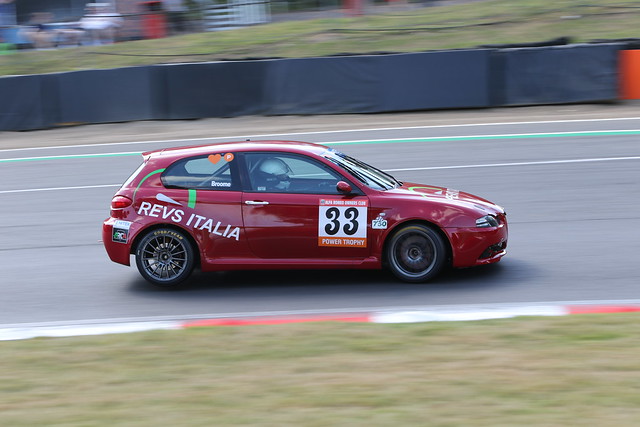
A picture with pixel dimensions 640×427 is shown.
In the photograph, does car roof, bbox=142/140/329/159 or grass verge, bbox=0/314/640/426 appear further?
car roof, bbox=142/140/329/159

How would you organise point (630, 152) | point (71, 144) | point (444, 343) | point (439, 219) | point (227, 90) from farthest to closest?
point (227, 90), point (71, 144), point (630, 152), point (439, 219), point (444, 343)

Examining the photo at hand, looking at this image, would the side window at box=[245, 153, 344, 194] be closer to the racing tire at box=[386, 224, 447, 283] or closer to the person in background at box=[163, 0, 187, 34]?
the racing tire at box=[386, 224, 447, 283]

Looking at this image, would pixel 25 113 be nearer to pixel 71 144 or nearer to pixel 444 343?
pixel 71 144

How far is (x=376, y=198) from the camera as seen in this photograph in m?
8.46

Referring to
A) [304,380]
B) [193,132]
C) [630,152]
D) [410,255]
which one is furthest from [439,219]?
[193,132]

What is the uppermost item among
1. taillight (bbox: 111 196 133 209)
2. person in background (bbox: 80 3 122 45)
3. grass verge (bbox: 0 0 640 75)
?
person in background (bbox: 80 3 122 45)

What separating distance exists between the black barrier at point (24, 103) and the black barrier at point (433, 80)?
8207 mm

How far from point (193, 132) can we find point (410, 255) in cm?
1198

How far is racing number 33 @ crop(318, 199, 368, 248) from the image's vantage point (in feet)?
27.6

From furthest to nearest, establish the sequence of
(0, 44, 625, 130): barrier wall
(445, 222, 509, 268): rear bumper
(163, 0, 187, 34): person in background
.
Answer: (163, 0, 187, 34): person in background, (0, 44, 625, 130): barrier wall, (445, 222, 509, 268): rear bumper

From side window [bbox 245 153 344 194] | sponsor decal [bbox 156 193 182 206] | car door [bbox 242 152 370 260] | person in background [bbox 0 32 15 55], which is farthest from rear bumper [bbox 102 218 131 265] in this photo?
person in background [bbox 0 32 15 55]

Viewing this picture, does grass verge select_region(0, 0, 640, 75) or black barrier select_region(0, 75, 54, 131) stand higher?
grass verge select_region(0, 0, 640, 75)

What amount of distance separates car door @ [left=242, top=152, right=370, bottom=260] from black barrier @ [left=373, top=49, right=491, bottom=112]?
457 inches

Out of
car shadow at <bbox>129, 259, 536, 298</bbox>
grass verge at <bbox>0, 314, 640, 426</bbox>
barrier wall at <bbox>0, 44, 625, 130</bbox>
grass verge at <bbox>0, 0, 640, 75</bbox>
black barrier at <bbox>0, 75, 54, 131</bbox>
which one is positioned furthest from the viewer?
grass verge at <bbox>0, 0, 640, 75</bbox>
